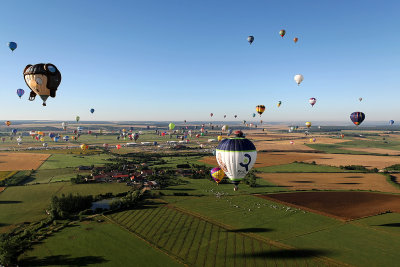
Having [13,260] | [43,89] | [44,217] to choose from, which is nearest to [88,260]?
[13,260]

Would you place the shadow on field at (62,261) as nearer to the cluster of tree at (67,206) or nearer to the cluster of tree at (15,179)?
the cluster of tree at (67,206)

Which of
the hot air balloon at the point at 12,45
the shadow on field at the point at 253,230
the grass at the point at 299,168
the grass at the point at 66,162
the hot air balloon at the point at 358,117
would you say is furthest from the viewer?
the grass at the point at 66,162

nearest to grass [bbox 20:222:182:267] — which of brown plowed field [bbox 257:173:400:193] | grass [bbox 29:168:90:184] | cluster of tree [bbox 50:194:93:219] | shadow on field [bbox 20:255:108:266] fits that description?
shadow on field [bbox 20:255:108:266]

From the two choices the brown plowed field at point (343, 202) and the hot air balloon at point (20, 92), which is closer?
the brown plowed field at point (343, 202)

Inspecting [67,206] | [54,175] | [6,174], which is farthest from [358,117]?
[6,174]

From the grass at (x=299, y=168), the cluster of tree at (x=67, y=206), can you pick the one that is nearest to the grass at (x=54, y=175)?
the cluster of tree at (x=67, y=206)

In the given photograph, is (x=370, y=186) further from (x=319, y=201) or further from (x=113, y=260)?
(x=113, y=260)

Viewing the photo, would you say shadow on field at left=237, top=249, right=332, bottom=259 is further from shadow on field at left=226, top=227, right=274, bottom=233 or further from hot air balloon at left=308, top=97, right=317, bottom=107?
hot air balloon at left=308, top=97, right=317, bottom=107
